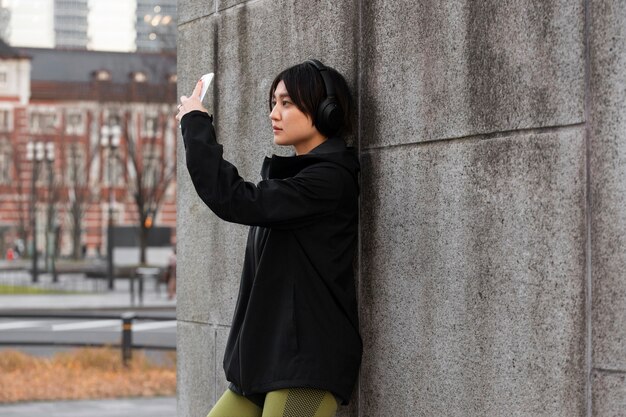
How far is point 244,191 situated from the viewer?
338 cm

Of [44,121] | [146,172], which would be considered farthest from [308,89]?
[44,121]

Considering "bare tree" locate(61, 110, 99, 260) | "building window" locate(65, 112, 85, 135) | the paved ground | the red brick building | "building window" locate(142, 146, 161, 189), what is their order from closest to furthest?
1. the paved ground
2. the red brick building
3. "building window" locate(142, 146, 161, 189)
4. "bare tree" locate(61, 110, 99, 260)
5. "building window" locate(65, 112, 85, 135)

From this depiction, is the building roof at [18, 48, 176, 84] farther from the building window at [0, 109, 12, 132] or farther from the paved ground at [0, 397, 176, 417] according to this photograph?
the paved ground at [0, 397, 176, 417]

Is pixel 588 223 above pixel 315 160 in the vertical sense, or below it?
below

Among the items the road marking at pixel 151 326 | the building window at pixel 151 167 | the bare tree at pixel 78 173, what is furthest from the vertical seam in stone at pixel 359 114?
the bare tree at pixel 78 173

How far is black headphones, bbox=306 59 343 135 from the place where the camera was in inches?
146

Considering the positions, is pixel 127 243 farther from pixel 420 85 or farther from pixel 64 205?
pixel 420 85

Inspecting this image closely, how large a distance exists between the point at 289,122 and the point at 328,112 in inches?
5.5

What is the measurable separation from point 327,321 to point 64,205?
66.1 meters

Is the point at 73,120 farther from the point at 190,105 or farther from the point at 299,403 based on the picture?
the point at 299,403

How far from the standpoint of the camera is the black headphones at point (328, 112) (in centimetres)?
372

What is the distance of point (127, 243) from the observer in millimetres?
50562

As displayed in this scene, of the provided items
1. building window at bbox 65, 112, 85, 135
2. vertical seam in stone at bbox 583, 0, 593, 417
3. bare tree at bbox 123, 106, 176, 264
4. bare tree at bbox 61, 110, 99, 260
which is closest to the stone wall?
vertical seam in stone at bbox 583, 0, 593, 417

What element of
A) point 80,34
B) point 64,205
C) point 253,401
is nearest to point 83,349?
point 253,401
